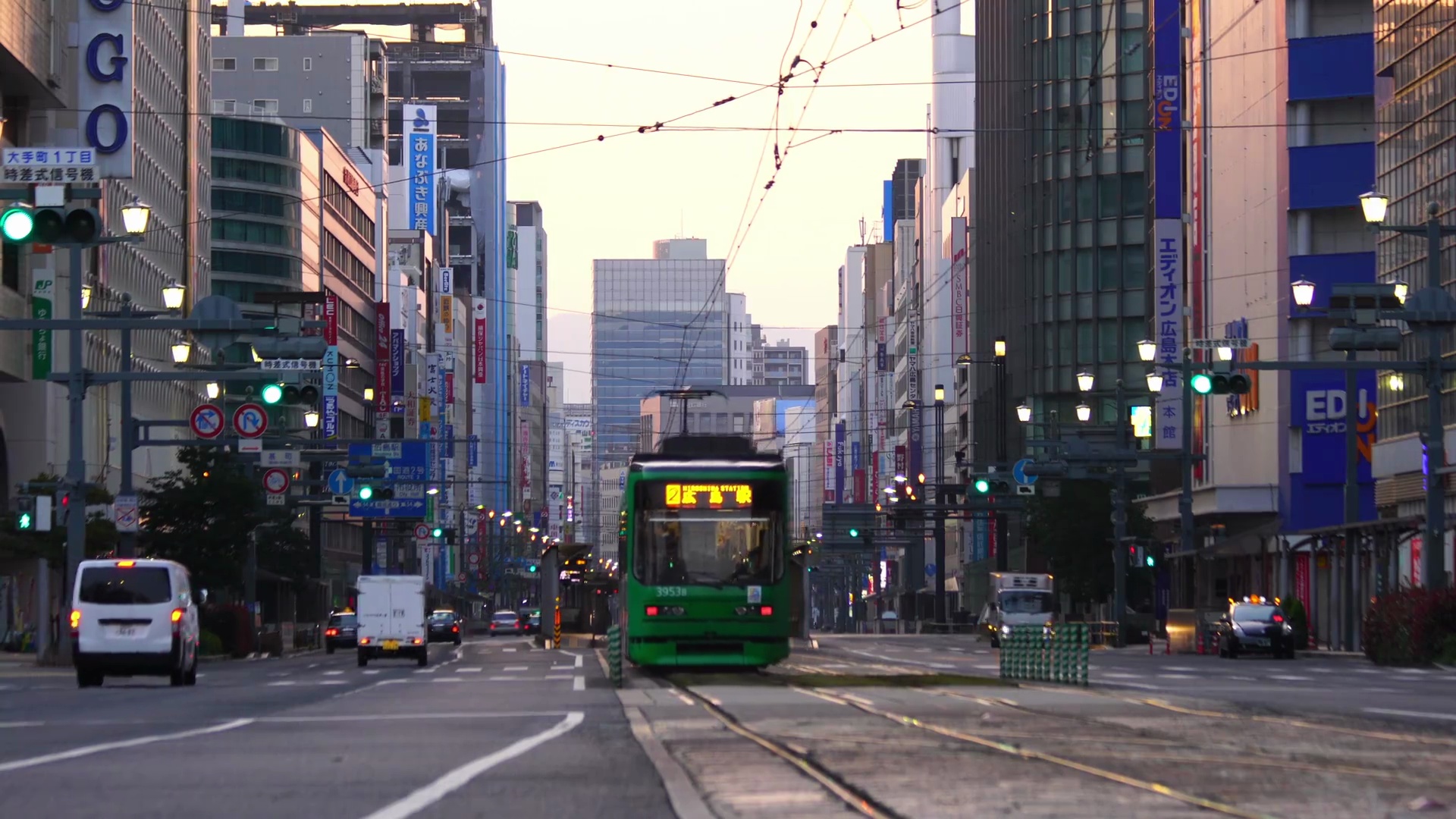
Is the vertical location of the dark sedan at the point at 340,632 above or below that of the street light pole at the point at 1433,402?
below

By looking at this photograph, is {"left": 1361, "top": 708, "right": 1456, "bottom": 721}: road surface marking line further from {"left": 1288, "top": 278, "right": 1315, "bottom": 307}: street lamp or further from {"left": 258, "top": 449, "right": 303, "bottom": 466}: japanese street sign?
{"left": 258, "top": 449, "right": 303, "bottom": 466}: japanese street sign

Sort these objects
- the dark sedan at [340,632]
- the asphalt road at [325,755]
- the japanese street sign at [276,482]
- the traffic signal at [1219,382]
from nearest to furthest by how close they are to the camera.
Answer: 1. the asphalt road at [325,755]
2. the traffic signal at [1219,382]
3. the japanese street sign at [276,482]
4. the dark sedan at [340,632]

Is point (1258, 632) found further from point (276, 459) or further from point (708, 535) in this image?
point (276, 459)

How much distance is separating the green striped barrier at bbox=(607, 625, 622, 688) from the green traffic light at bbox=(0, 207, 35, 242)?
908cm

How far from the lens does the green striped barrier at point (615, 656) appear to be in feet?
92.8

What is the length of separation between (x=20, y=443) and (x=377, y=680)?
3360cm

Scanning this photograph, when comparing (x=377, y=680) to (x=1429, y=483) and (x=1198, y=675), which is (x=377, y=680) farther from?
(x=1429, y=483)

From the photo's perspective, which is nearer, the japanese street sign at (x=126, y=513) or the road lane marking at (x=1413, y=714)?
the road lane marking at (x=1413, y=714)

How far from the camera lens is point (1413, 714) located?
1923 cm

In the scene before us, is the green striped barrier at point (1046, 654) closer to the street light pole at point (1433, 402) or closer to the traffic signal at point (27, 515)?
the street light pole at point (1433, 402)

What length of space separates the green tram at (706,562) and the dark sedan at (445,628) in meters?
50.7

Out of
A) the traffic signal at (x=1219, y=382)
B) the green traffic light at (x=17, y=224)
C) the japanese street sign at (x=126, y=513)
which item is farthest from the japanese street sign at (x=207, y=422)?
the traffic signal at (x=1219, y=382)

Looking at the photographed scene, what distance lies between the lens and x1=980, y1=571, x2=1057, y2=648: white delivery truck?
2709 inches

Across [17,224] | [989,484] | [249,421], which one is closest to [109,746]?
[17,224]
